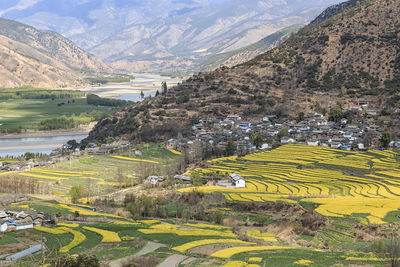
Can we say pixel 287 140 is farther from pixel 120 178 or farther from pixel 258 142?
pixel 120 178

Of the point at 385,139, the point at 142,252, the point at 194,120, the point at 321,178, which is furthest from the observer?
the point at 194,120

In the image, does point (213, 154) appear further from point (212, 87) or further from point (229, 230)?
point (212, 87)

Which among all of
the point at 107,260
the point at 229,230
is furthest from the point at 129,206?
the point at 107,260

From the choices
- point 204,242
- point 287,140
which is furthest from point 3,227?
point 287,140

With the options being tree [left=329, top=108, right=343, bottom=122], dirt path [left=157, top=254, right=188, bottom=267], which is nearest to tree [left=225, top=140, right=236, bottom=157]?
tree [left=329, top=108, right=343, bottom=122]

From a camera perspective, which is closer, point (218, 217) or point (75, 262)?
point (75, 262)

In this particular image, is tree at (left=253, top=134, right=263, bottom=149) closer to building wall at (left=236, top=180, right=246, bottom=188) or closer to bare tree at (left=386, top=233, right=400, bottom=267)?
building wall at (left=236, top=180, right=246, bottom=188)
